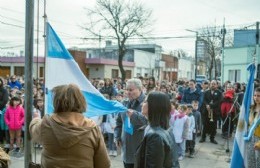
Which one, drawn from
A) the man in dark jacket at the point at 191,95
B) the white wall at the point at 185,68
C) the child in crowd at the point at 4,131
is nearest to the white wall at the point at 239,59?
the man in dark jacket at the point at 191,95

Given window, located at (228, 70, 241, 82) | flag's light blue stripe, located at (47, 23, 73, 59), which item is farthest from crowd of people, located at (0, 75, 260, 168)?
window, located at (228, 70, 241, 82)

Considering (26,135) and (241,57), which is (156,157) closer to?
(26,135)

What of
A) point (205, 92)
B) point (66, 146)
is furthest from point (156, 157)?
point (205, 92)

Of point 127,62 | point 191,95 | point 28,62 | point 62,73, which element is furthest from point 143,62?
point 28,62

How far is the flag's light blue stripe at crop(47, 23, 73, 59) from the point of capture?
3570 mm

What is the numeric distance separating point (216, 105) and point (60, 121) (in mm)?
9139

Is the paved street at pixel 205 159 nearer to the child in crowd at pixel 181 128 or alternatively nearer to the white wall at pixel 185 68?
the child in crowd at pixel 181 128

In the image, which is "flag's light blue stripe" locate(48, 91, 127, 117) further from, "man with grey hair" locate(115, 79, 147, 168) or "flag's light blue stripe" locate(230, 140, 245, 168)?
"flag's light blue stripe" locate(230, 140, 245, 168)

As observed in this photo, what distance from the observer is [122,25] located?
39344mm

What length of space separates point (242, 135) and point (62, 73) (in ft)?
8.91

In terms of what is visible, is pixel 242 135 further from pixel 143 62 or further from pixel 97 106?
pixel 143 62

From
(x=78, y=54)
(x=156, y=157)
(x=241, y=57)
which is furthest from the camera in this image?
(x=78, y=54)

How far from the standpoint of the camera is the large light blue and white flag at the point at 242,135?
15.9 feet

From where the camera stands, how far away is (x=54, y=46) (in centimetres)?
361
